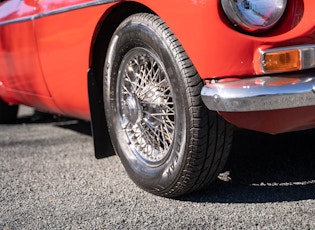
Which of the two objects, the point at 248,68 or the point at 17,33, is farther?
the point at 17,33

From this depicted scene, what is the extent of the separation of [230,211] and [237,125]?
0.47 meters

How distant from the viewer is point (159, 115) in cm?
329

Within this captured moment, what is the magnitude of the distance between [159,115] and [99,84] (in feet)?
2.09

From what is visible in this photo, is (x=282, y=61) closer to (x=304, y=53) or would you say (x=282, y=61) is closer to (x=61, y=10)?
(x=304, y=53)

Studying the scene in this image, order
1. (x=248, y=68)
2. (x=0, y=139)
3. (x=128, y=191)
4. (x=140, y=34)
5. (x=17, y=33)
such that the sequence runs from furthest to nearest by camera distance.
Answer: (x=0, y=139) → (x=17, y=33) → (x=128, y=191) → (x=140, y=34) → (x=248, y=68)

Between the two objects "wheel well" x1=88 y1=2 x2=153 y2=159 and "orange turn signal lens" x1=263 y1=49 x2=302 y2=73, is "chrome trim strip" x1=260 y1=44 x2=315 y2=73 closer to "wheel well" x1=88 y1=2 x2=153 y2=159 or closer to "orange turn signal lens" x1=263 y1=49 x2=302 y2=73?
"orange turn signal lens" x1=263 y1=49 x2=302 y2=73

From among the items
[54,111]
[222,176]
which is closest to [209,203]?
[222,176]

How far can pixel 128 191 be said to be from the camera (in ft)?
11.3

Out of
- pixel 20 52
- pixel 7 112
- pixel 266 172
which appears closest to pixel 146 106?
pixel 266 172

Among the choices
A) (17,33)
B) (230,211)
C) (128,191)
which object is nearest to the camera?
(230,211)

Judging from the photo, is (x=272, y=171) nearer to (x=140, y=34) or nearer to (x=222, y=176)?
(x=222, y=176)

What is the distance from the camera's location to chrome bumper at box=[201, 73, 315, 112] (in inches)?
103

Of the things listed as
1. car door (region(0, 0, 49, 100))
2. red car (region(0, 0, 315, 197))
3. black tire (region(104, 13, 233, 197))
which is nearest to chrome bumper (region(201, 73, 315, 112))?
red car (region(0, 0, 315, 197))

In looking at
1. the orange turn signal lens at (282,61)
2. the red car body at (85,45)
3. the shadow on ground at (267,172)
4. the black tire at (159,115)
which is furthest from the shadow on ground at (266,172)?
the orange turn signal lens at (282,61)
